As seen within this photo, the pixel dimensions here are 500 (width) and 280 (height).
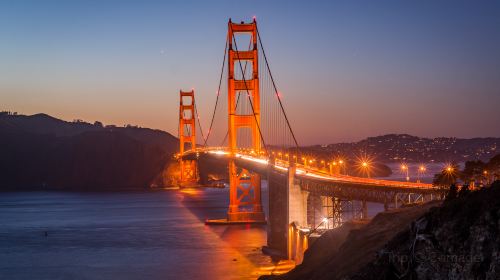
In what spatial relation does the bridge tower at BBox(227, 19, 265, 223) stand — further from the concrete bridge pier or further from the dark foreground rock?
the dark foreground rock

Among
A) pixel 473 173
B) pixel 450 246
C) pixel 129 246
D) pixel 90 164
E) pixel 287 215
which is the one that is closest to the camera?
pixel 450 246

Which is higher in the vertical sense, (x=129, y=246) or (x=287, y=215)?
(x=287, y=215)

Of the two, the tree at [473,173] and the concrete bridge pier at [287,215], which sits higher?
the tree at [473,173]

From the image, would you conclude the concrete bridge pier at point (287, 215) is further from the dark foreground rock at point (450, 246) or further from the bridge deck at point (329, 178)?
the dark foreground rock at point (450, 246)

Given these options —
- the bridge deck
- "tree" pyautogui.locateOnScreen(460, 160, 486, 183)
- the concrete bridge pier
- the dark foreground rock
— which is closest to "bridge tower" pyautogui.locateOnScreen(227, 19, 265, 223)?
the bridge deck

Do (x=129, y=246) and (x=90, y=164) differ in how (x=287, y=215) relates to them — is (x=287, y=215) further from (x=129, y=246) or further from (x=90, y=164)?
(x=90, y=164)

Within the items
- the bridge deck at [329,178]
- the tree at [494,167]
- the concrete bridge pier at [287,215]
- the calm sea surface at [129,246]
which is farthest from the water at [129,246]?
the tree at [494,167]

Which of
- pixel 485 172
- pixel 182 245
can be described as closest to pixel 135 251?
pixel 182 245

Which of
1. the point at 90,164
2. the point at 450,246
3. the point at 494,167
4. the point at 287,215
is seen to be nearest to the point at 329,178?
the point at 287,215
